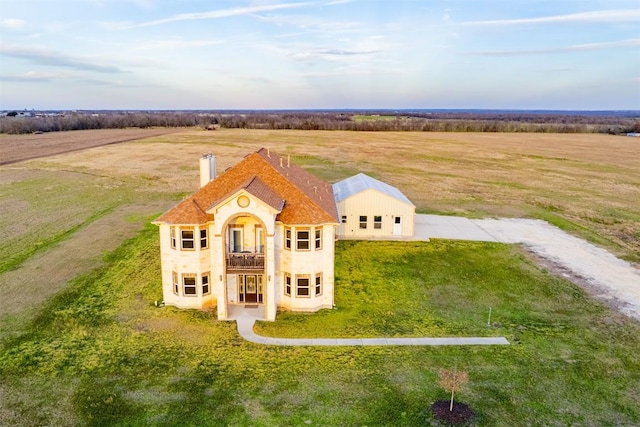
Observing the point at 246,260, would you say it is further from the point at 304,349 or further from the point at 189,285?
the point at 304,349

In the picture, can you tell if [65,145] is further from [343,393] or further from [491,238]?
[343,393]

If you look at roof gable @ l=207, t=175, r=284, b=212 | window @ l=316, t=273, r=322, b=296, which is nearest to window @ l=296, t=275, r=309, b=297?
window @ l=316, t=273, r=322, b=296

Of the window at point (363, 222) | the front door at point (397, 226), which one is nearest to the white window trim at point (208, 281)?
the window at point (363, 222)

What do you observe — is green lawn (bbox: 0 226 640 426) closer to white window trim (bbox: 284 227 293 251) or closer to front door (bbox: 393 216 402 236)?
white window trim (bbox: 284 227 293 251)

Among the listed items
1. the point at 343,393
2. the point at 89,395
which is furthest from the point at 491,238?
the point at 89,395

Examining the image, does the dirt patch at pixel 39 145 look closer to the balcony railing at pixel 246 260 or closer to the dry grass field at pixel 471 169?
the dry grass field at pixel 471 169

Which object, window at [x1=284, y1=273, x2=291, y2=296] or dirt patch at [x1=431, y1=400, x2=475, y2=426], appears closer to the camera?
dirt patch at [x1=431, y1=400, x2=475, y2=426]
